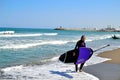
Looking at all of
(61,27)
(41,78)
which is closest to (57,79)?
(41,78)

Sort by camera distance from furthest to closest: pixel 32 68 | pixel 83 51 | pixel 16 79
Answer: pixel 32 68 → pixel 83 51 → pixel 16 79

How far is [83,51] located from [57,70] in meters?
1.56

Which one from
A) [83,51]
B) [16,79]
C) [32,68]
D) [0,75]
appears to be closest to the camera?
[16,79]

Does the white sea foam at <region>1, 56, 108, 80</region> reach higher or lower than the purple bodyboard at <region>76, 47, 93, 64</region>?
lower

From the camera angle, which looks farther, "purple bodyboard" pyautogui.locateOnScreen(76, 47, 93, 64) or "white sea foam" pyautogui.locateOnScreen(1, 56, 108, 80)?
"purple bodyboard" pyautogui.locateOnScreen(76, 47, 93, 64)

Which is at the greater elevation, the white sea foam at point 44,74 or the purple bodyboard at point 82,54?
the purple bodyboard at point 82,54

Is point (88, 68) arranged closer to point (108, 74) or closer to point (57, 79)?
point (108, 74)

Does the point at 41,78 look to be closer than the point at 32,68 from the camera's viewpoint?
Yes

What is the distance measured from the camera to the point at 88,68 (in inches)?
527

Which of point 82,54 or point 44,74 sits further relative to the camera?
point 82,54

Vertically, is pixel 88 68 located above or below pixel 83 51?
below

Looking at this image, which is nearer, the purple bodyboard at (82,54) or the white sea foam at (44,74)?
the white sea foam at (44,74)

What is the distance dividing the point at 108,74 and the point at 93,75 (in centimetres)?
61

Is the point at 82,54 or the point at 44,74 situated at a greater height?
the point at 82,54
